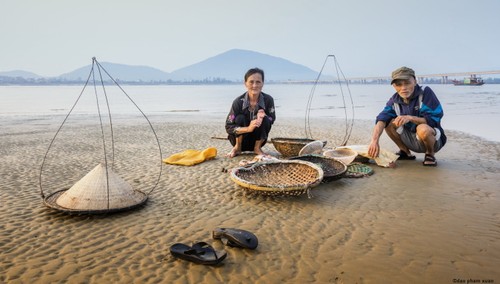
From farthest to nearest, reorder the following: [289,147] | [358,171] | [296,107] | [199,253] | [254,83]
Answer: [296,107], [289,147], [254,83], [358,171], [199,253]

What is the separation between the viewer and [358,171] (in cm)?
521

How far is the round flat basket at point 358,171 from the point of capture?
499cm

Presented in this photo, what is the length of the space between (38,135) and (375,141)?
868 centimetres

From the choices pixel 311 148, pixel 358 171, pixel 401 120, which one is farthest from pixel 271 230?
pixel 401 120

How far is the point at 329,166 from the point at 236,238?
→ 105 inches

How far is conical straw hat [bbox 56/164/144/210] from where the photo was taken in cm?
334

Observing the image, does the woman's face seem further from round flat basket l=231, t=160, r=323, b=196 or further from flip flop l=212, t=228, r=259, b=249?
flip flop l=212, t=228, r=259, b=249

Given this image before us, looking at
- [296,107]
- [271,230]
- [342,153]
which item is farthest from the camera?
[296,107]

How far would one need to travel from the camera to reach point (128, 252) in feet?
8.89

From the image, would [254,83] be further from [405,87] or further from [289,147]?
[405,87]

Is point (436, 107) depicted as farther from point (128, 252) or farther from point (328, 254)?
point (128, 252)

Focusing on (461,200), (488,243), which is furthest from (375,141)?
(488,243)

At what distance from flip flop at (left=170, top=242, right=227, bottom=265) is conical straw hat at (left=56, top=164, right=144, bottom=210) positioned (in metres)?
1.07

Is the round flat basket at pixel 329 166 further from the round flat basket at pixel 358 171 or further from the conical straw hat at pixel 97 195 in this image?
the conical straw hat at pixel 97 195
